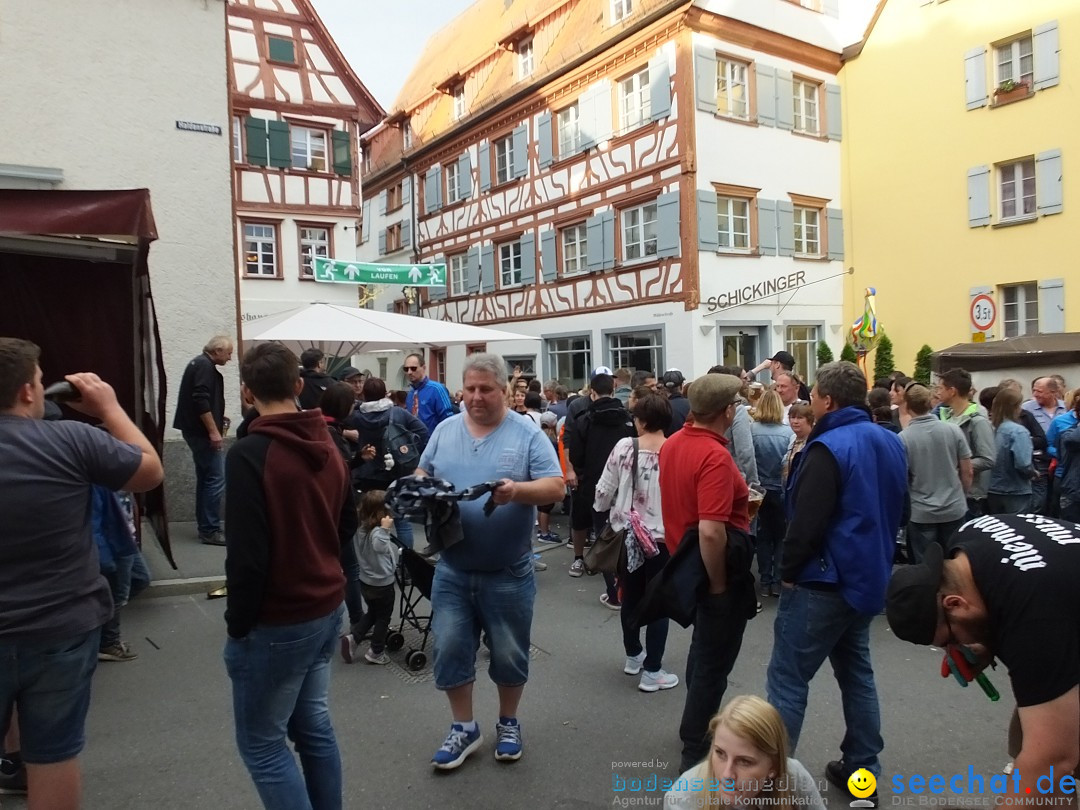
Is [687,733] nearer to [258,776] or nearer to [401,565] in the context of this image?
[258,776]

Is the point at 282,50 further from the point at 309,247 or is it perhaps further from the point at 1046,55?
the point at 1046,55

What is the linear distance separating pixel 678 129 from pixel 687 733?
15.0 m

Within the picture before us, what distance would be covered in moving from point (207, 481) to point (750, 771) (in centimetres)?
633

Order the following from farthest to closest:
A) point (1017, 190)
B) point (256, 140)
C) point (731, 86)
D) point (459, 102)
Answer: point (459, 102), point (256, 140), point (731, 86), point (1017, 190)

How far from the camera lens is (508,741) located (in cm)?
348

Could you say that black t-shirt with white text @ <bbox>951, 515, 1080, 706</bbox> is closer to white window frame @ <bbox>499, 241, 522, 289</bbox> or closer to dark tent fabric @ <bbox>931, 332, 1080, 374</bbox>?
dark tent fabric @ <bbox>931, 332, 1080, 374</bbox>

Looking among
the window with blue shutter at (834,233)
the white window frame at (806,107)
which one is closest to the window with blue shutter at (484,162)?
the white window frame at (806,107)

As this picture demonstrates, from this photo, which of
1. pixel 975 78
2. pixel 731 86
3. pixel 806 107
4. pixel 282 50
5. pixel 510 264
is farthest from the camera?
pixel 510 264

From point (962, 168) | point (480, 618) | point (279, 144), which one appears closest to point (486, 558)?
point (480, 618)

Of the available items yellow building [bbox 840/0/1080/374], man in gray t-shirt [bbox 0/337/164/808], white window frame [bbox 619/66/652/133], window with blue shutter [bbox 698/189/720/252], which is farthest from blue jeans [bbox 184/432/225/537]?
white window frame [bbox 619/66/652/133]

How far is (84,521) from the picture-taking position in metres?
2.49

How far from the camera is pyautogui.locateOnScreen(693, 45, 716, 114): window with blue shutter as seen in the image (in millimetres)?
16062

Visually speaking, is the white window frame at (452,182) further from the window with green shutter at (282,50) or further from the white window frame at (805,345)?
the white window frame at (805,345)

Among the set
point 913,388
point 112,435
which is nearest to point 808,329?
point 913,388
